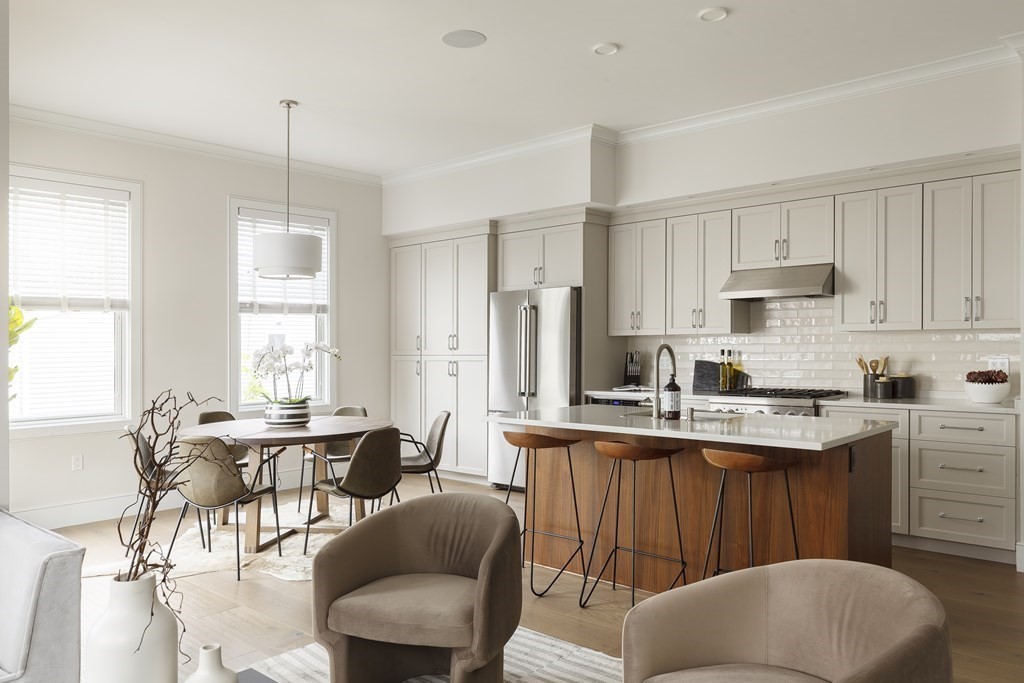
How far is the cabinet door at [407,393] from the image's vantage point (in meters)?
7.26

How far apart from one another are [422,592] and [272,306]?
457cm

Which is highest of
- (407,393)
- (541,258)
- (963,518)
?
(541,258)

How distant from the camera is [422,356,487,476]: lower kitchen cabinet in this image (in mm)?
6738

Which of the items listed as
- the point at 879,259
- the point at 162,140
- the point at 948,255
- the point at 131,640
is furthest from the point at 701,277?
the point at 131,640

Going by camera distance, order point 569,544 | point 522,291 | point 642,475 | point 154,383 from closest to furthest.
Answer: point 642,475 < point 569,544 < point 154,383 < point 522,291

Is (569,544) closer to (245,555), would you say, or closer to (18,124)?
(245,555)

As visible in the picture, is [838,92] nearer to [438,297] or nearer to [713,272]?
[713,272]

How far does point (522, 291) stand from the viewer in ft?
20.8

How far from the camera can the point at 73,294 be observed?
5391 millimetres

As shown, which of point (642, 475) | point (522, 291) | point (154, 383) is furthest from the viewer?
point (522, 291)

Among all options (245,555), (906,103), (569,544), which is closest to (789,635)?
(569,544)

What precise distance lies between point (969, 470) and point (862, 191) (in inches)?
73.1

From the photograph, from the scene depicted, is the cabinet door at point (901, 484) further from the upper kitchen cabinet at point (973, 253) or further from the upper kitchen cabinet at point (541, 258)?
the upper kitchen cabinet at point (541, 258)

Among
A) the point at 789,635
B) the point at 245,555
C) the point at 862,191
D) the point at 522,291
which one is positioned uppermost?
the point at 862,191
